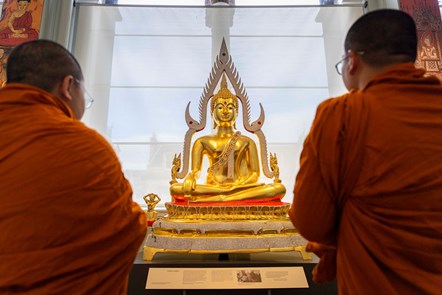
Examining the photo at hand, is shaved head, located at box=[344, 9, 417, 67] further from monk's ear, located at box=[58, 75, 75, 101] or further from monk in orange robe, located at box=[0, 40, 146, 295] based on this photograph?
monk's ear, located at box=[58, 75, 75, 101]

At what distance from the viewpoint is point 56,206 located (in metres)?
0.98

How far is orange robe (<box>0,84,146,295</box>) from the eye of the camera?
948mm

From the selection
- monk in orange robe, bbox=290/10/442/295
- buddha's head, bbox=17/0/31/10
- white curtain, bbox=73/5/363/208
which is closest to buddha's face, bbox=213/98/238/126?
white curtain, bbox=73/5/363/208

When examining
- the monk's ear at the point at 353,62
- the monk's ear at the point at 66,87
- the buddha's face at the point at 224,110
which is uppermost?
the buddha's face at the point at 224,110

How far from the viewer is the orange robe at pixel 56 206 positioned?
37.3 inches

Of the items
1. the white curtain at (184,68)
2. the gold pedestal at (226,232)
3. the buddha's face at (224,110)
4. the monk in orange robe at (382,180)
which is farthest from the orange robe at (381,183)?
the white curtain at (184,68)

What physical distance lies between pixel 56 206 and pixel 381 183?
97cm

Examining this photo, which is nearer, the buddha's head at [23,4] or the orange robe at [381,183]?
the orange robe at [381,183]

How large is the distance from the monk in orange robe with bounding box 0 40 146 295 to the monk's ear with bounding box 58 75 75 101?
9cm

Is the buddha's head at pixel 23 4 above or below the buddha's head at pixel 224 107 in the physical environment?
above

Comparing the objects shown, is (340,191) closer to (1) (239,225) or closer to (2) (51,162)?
(2) (51,162)

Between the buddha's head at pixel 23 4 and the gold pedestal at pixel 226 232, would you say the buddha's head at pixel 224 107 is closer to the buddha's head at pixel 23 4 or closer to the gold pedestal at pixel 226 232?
the gold pedestal at pixel 226 232

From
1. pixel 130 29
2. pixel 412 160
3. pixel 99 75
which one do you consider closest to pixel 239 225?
pixel 412 160

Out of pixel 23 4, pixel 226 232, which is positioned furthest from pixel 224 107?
pixel 23 4
